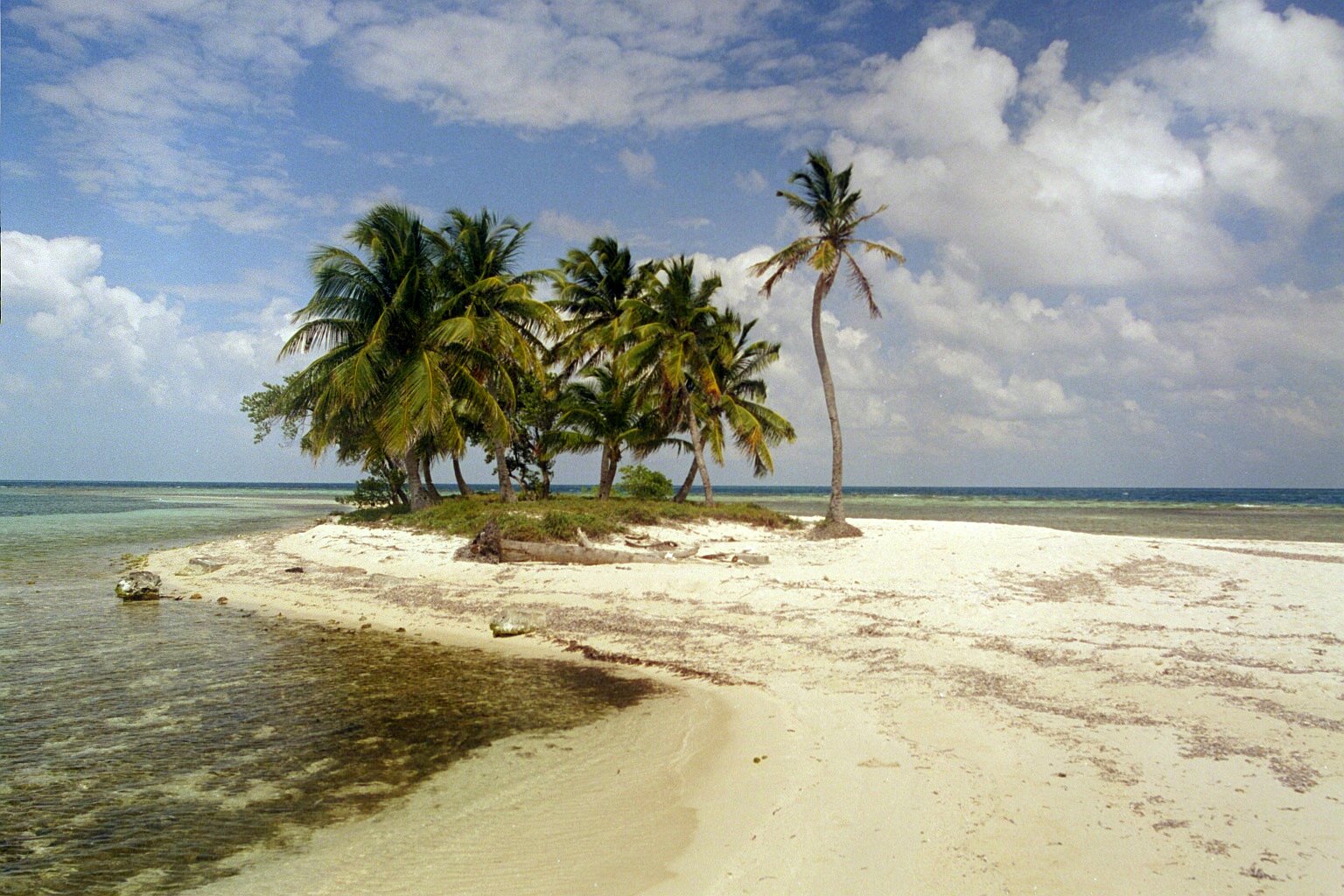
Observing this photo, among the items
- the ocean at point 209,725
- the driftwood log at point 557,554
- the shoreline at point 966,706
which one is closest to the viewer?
the shoreline at point 966,706

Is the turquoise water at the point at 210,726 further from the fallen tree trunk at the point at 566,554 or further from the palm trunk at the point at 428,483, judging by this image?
the palm trunk at the point at 428,483

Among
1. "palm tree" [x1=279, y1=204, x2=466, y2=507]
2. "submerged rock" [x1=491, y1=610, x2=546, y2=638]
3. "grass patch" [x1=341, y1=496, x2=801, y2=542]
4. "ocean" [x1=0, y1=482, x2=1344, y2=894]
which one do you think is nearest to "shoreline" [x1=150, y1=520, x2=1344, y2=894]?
"submerged rock" [x1=491, y1=610, x2=546, y2=638]

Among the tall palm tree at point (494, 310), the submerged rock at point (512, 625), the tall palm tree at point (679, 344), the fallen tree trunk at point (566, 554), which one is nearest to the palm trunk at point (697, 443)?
the tall palm tree at point (679, 344)

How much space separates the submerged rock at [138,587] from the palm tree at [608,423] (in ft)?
51.4

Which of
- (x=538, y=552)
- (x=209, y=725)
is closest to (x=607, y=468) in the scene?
(x=538, y=552)

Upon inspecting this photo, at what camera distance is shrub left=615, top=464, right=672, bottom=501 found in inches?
1214

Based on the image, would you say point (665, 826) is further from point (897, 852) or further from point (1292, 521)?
point (1292, 521)

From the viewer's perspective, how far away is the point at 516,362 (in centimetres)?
2548

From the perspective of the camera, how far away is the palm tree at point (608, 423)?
28688 millimetres

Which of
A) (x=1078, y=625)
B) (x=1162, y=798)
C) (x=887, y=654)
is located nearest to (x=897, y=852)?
(x=1162, y=798)

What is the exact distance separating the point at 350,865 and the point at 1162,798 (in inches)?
211

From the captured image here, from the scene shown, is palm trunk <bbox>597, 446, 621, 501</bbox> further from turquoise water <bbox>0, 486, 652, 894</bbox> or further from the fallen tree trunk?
turquoise water <bbox>0, 486, 652, 894</bbox>

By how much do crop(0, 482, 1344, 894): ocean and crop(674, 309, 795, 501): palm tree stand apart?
18306 mm

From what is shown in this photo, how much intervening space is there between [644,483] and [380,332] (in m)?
11.9
